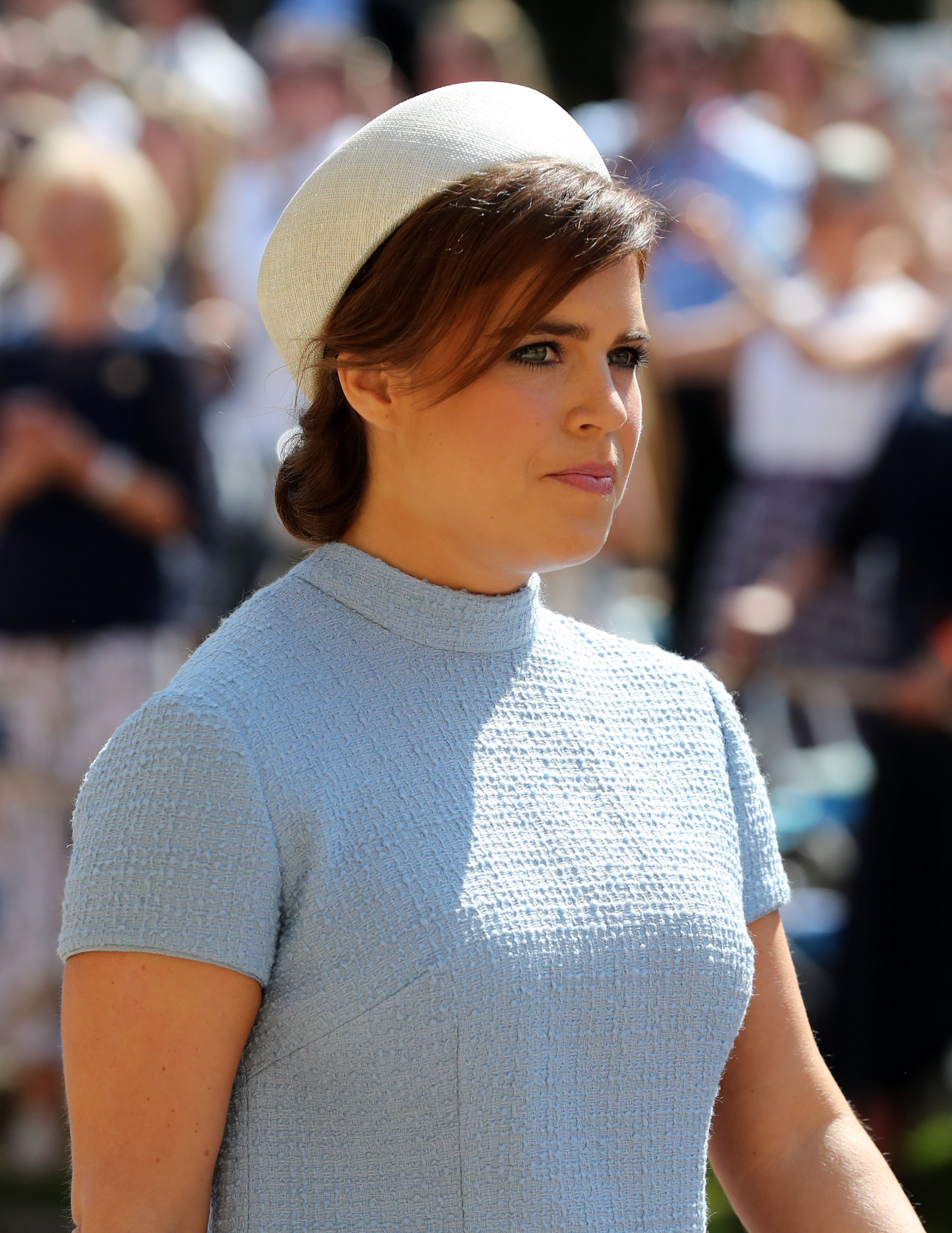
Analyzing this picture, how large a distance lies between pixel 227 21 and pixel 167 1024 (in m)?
10.8

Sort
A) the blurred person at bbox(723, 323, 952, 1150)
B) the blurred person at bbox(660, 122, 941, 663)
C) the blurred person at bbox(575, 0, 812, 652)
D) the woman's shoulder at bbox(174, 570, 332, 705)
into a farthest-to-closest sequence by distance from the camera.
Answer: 1. the blurred person at bbox(575, 0, 812, 652)
2. the blurred person at bbox(660, 122, 941, 663)
3. the blurred person at bbox(723, 323, 952, 1150)
4. the woman's shoulder at bbox(174, 570, 332, 705)

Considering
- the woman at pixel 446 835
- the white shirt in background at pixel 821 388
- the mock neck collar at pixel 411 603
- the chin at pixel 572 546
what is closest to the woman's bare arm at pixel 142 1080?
the woman at pixel 446 835

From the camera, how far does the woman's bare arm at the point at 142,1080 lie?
134 cm

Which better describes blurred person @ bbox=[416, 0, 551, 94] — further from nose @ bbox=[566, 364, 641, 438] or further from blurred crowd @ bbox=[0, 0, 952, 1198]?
nose @ bbox=[566, 364, 641, 438]

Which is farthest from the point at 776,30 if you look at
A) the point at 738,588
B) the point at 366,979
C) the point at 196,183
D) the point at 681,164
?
the point at 366,979

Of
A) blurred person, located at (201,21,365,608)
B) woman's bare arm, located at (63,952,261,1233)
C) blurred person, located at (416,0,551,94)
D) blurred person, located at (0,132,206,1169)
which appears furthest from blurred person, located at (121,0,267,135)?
woman's bare arm, located at (63,952,261,1233)

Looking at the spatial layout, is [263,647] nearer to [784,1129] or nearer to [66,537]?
[784,1129]

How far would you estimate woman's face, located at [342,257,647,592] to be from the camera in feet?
5.05

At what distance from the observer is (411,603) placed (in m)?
1.60

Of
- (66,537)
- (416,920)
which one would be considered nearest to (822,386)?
(66,537)

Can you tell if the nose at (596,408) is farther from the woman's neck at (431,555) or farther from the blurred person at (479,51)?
the blurred person at (479,51)

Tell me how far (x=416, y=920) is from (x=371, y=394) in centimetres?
53

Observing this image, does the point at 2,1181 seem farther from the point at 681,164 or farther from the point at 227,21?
the point at 227,21

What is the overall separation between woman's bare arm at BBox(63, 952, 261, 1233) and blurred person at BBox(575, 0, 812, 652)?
11.8ft
